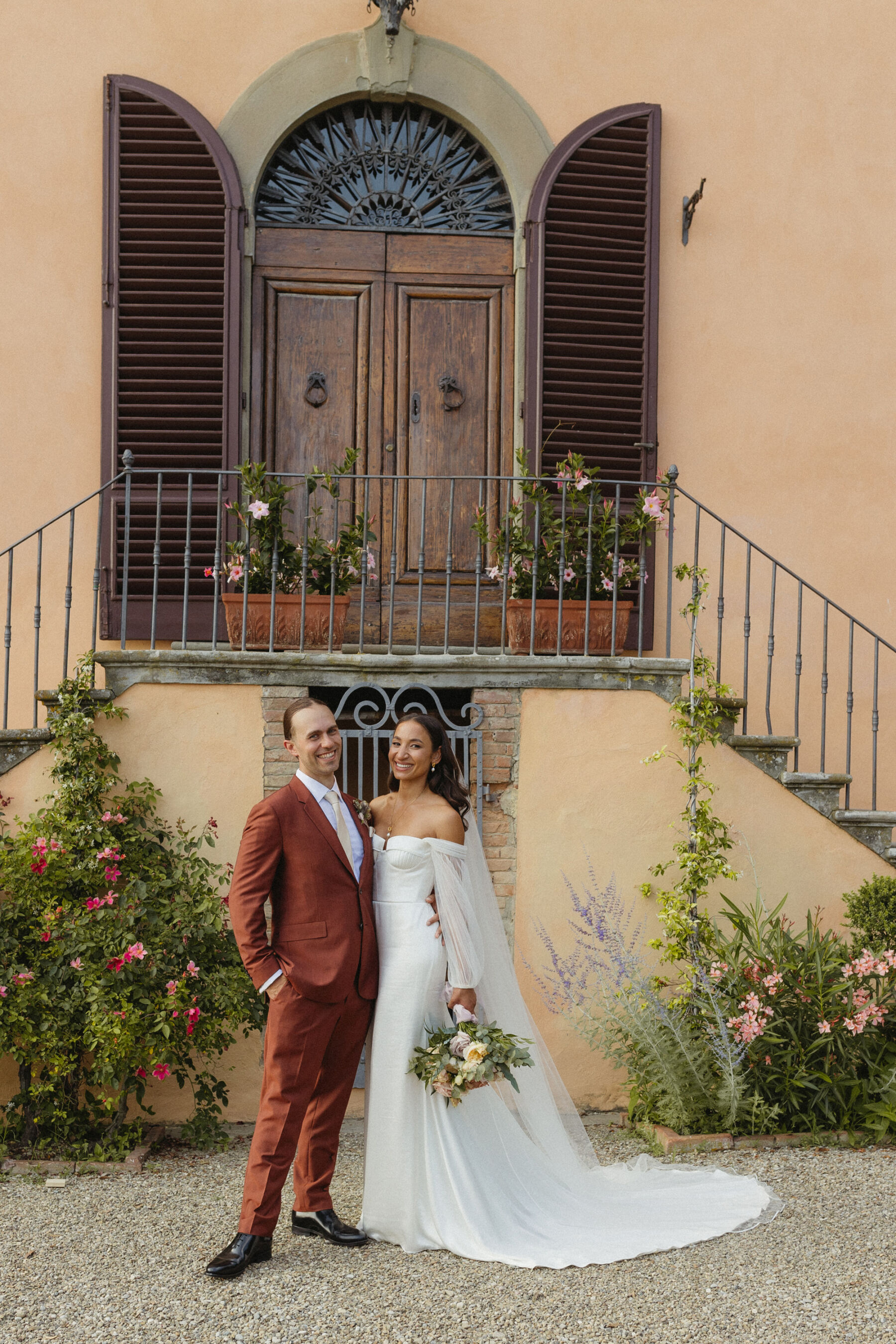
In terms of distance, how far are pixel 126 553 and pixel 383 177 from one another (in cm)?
259

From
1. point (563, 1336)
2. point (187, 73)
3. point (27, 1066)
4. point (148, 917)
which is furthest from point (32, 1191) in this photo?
point (187, 73)

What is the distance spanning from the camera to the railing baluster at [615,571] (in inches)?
210

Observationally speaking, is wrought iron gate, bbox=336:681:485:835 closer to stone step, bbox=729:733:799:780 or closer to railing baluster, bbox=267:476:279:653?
railing baluster, bbox=267:476:279:653

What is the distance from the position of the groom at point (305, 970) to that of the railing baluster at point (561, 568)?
1875 mm

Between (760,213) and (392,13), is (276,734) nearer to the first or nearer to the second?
(392,13)

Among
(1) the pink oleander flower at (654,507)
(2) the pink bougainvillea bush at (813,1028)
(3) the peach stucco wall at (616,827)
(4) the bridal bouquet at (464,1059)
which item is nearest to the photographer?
(4) the bridal bouquet at (464,1059)

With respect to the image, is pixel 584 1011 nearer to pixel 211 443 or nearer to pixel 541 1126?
pixel 541 1126

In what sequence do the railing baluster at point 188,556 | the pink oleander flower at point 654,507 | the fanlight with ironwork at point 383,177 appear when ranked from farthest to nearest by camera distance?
the fanlight with ironwork at point 383,177 < the pink oleander flower at point 654,507 < the railing baluster at point 188,556

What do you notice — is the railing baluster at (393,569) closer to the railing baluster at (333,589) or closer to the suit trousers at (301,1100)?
the railing baluster at (333,589)

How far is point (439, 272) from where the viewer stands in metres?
Result: 6.46

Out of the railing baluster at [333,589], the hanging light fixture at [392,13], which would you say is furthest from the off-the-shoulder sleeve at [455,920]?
the hanging light fixture at [392,13]

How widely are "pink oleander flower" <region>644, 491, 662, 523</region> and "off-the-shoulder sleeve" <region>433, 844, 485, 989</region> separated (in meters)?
2.39

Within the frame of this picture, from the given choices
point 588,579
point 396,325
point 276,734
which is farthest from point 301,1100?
point 396,325

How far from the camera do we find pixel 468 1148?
3.68 metres
